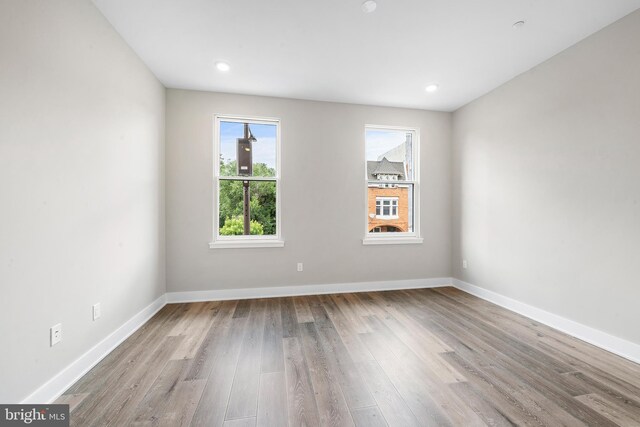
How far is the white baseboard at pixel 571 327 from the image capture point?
2.04m

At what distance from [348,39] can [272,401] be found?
2.90 m

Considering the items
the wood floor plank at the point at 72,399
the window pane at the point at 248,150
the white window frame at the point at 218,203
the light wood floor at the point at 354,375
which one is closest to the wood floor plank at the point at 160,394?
the light wood floor at the point at 354,375

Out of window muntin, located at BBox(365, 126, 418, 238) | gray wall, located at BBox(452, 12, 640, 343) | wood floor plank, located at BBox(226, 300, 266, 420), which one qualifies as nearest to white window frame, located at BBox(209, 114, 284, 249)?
wood floor plank, located at BBox(226, 300, 266, 420)

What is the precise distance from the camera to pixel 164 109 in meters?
3.23

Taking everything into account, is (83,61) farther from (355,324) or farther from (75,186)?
(355,324)

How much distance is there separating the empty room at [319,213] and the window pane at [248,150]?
0.09 ft

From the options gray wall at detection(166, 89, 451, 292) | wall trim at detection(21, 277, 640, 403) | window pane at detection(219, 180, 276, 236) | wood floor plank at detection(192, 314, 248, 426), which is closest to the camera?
wood floor plank at detection(192, 314, 248, 426)

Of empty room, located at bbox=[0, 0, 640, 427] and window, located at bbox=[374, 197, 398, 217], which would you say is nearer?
empty room, located at bbox=[0, 0, 640, 427]

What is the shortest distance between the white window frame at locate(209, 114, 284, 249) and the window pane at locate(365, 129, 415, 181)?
4.50 feet

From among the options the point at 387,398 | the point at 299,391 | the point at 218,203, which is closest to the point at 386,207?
the point at 218,203

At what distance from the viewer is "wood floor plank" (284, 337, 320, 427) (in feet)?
4.69

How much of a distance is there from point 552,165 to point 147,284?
14.7 ft

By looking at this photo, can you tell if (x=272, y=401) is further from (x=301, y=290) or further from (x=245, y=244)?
(x=245, y=244)

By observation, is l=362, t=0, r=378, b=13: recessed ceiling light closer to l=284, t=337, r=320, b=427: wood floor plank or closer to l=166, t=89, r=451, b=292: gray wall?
l=166, t=89, r=451, b=292: gray wall
